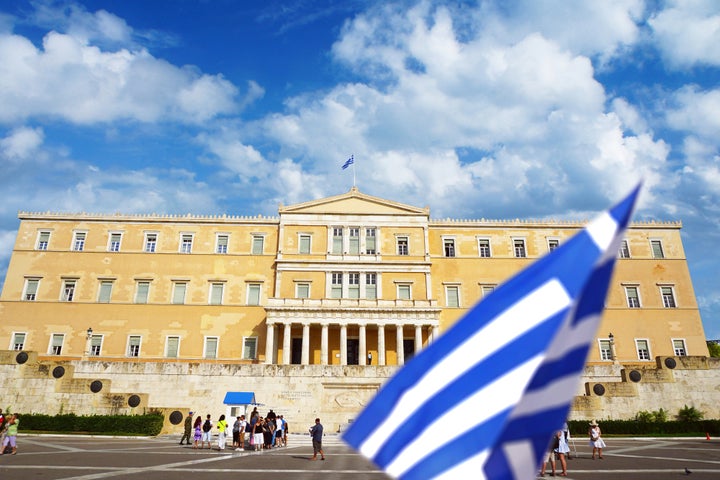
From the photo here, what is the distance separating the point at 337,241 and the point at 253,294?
8.66m

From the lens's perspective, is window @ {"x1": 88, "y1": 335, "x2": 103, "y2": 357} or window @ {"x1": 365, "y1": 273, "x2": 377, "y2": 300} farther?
window @ {"x1": 365, "y1": 273, "x2": 377, "y2": 300}

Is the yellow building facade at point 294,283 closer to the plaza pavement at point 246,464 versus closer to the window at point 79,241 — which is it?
the window at point 79,241

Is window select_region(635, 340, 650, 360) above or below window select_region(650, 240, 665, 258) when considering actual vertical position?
below

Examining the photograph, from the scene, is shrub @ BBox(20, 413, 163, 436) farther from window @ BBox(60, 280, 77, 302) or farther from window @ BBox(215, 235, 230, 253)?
window @ BBox(215, 235, 230, 253)

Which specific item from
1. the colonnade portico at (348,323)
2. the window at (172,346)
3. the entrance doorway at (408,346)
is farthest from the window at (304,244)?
the window at (172,346)

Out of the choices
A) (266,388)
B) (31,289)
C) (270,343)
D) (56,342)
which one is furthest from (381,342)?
(31,289)

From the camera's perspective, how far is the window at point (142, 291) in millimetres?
42750

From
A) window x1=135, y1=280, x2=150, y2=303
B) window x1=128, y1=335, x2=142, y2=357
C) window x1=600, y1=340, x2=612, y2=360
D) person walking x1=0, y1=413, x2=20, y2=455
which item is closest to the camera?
person walking x1=0, y1=413, x2=20, y2=455

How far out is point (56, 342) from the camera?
4100 cm

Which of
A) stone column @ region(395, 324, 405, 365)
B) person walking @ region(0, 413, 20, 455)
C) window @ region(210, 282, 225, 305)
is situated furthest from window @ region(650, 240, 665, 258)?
person walking @ region(0, 413, 20, 455)

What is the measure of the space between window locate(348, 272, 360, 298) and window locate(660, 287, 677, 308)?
2719 cm

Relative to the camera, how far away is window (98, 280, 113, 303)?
42469 mm

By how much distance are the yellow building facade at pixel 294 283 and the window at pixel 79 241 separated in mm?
181

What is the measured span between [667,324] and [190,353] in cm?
4098
